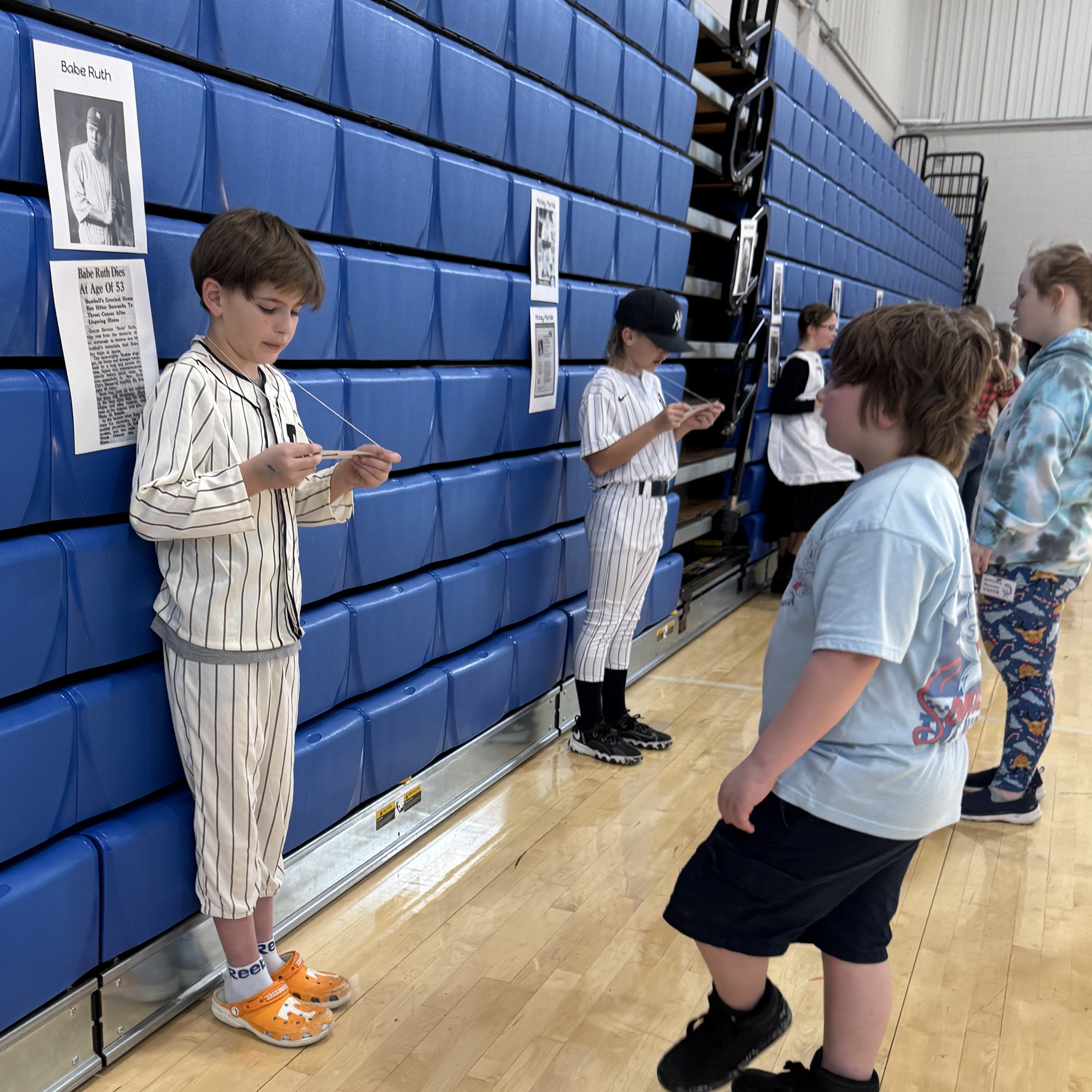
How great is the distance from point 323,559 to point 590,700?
4.18ft

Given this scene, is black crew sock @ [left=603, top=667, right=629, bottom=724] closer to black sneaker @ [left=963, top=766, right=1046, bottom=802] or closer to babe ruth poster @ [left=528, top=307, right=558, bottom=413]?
babe ruth poster @ [left=528, top=307, right=558, bottom=413]

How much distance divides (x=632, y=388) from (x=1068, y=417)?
46.3 inches

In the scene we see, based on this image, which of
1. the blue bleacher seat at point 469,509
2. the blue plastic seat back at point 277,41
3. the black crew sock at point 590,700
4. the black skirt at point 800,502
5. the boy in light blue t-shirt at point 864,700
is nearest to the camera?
the boy in light blue t-shirt at point 864,700

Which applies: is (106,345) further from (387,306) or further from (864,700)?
(864,700)

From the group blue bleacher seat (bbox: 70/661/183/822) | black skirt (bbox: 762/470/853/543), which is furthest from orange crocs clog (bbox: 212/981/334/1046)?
black skirt (bbox: 762/470/853/543)

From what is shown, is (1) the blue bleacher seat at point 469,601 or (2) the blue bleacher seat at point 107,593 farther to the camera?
(1) the blue bleacher seat at point 469,601

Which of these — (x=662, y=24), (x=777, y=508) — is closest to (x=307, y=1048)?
(x=662, y=24)

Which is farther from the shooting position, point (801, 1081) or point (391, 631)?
point (391, 631)

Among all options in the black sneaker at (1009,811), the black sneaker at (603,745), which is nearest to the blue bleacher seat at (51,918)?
the black sneaker at (603,745)

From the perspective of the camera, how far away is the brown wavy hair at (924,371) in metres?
1.32

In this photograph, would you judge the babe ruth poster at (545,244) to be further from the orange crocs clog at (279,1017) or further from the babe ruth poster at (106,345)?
the orange crocs clog at (279,1017)

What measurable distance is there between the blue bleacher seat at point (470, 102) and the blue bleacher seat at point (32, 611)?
1377 mm

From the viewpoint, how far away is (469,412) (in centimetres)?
272

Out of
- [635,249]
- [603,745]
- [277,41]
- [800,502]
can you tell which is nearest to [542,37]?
[635,249]
